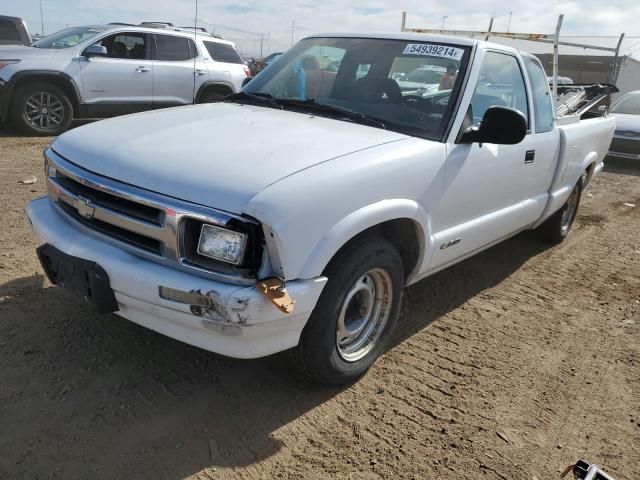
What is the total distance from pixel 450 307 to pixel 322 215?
2014 mm

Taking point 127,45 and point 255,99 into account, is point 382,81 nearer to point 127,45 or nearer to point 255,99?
point 255,99

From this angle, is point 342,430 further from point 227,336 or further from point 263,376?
point 227,336

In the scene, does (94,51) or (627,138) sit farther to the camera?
(627,138)

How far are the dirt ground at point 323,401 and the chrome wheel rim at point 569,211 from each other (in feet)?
5.57

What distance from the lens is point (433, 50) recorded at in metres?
3.55

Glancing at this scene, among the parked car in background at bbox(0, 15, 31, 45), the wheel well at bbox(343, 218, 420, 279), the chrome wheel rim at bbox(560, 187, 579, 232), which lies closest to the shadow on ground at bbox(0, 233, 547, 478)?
the wheel well at bbox(343, 218, 420, 279)

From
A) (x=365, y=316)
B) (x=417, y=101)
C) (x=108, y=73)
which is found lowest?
(x=365, y=316)

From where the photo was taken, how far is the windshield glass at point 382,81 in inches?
130

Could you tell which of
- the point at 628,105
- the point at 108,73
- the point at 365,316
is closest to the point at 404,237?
the point at 365,316

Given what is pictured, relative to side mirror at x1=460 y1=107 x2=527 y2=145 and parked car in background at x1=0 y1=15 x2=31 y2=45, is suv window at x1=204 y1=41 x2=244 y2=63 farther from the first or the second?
side mirror at x1=460 y1=107 x2=527 y2=145

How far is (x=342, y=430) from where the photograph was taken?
8.77ft

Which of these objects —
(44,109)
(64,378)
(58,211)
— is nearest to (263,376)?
(64,378)

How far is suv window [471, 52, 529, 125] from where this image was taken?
3.55 meters

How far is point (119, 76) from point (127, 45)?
0.64 m
